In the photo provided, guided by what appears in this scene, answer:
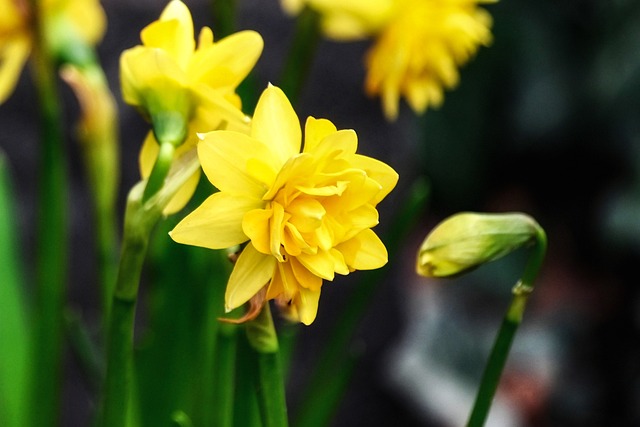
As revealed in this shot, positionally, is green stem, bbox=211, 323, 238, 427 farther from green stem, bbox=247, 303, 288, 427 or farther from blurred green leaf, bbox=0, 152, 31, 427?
blurred green leaf, bbox=0, 152, 31, 427

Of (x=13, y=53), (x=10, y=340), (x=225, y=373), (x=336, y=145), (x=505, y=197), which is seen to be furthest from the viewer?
(x=505, y=197)

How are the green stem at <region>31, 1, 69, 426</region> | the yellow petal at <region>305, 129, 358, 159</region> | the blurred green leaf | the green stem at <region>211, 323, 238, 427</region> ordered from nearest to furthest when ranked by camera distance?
the yellow petal at <region>305, 129, 358, 159</region> → the green stem at <region>211, 323, 238, 427</region> → the green stem at <region>31, 1, 69, 426</region> → the blurred green leaf

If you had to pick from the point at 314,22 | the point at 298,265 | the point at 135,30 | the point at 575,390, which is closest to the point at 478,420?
the point at 298,265

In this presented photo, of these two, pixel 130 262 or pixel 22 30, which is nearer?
pixel 130 262

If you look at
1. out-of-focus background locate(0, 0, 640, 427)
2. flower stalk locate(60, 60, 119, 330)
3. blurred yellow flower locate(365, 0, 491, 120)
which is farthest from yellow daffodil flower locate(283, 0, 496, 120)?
out-of-focus background locate(0, 0, 640, 427)

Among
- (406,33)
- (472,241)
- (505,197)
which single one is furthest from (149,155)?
(505,197)

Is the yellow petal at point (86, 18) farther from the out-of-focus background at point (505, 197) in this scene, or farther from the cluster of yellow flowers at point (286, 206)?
the out-of-focus background at point (505, 197)

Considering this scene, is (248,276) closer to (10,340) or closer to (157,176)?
(157,176)
